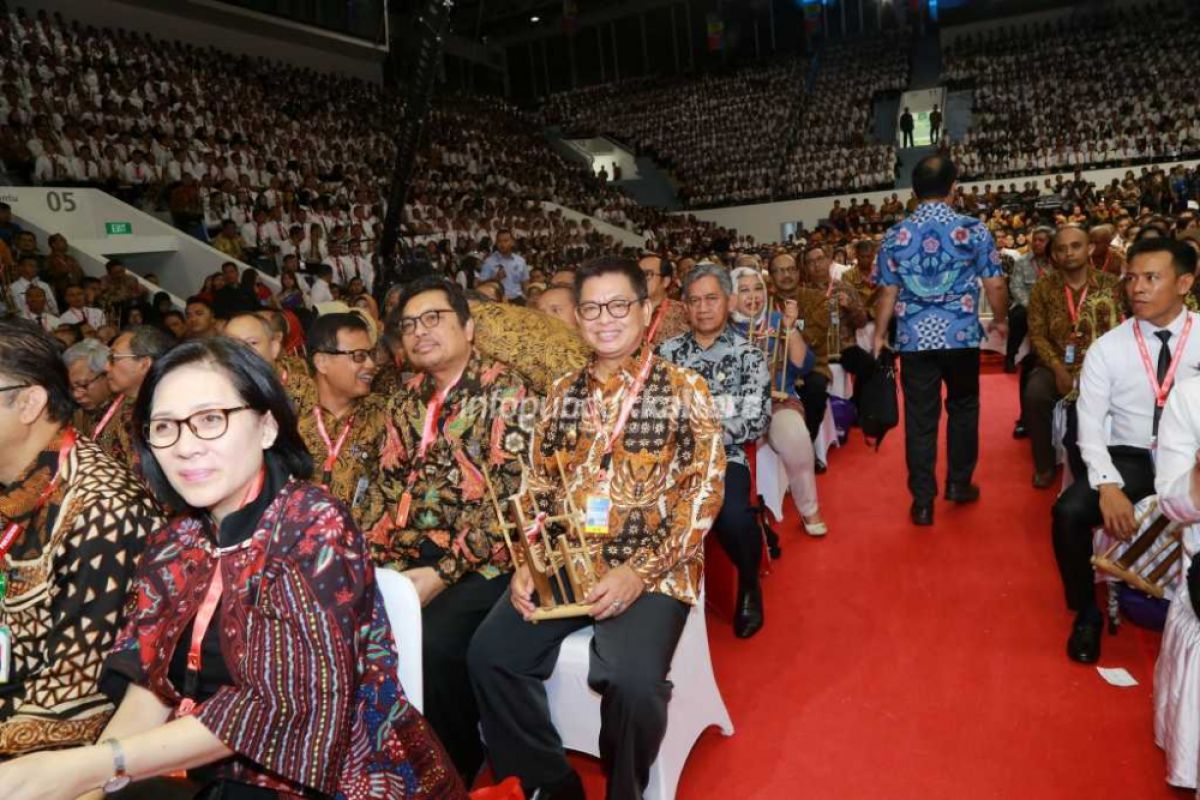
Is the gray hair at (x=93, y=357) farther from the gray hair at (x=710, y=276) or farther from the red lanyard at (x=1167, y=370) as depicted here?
the red lanyard at (x=1167, y=370)

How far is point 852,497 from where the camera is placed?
14.0ft

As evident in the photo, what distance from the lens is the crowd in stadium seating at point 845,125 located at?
1681 centimetres

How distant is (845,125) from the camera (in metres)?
19.0

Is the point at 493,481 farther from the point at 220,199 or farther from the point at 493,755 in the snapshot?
the point at 220,199

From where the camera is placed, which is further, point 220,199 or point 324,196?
point 324,196

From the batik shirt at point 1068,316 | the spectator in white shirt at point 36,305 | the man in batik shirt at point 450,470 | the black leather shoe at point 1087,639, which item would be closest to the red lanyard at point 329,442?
the man in batik shirt at point 450,470

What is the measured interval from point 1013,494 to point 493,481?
296cm

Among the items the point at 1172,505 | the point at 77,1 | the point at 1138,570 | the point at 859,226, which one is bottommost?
the point at 1138,570

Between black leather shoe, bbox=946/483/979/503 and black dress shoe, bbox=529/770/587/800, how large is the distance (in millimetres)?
2693

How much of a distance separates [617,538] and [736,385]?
1.16m

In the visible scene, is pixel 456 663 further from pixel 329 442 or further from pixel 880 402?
pixel 880 402

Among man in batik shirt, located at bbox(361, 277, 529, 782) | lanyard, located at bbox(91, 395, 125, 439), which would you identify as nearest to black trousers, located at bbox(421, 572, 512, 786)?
man in batik shirt, located at bbox(361, 277, 529, 782)

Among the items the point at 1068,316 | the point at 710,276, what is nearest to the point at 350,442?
the point at 710,276

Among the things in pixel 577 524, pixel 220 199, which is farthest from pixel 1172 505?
pixel 220 199
